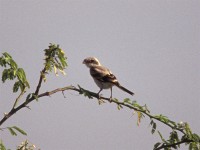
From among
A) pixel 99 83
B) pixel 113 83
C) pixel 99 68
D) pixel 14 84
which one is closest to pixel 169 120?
pixel 14 84

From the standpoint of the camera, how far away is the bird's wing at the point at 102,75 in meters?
10.6

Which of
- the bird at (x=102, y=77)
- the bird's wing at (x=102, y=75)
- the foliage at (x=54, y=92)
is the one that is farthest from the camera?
the bird's wing at (x=102, y=75)

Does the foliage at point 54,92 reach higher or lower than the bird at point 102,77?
lower

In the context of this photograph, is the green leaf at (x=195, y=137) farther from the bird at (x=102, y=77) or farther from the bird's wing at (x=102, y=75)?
the bird's wing at (x=102, y=75)

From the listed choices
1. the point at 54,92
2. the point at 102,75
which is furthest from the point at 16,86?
the point at 102,75

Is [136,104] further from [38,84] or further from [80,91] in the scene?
[38,84]

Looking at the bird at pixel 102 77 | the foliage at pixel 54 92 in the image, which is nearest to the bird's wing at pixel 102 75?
the bird at pixel 102 77

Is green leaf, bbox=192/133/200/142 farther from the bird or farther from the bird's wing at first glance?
the bird's wing

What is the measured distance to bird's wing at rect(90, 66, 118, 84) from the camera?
34.8ft

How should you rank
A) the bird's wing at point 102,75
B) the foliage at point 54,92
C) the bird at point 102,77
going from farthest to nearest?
the bird's wing at point 102,75 < the bird at point 102,77 < the foliage at point 54,92

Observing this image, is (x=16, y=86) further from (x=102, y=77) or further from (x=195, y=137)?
(x=102, y=77)

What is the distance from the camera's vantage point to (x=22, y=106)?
13.9 feet

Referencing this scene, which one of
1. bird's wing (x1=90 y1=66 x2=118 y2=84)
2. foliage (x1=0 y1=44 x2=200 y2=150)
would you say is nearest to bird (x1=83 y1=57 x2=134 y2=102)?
bird's wing (x1=90 y1=66 x2=118 y2=84)

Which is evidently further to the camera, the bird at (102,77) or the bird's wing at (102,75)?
the bird's wing at (102,75)
